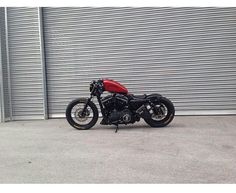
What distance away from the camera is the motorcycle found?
20.5 feet

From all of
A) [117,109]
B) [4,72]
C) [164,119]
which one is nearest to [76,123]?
[117,109]

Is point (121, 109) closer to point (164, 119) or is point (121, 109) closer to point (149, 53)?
point (164, 119)

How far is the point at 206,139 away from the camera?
5.09 m

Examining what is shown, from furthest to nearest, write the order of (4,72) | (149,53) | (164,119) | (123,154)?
(4,72)
(149,53)
(164,119)
(123,154)

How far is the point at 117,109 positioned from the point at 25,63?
11.4 ft

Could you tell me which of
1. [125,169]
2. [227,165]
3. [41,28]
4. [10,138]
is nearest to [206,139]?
[227,165]

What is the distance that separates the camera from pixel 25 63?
854 cm

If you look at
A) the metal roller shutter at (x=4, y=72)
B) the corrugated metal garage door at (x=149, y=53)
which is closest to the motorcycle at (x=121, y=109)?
the corrugated metal garage door at (x=149, y=53)

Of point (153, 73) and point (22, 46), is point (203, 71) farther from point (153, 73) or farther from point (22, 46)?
point (22, 46)

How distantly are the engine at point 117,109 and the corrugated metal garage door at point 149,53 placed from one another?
166cm

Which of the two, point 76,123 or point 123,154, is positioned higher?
point 76,123

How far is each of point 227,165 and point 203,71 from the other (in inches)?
169

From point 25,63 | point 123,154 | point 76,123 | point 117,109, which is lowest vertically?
point 123,154

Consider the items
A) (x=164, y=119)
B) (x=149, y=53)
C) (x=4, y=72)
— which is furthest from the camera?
(x=4, y=72)
